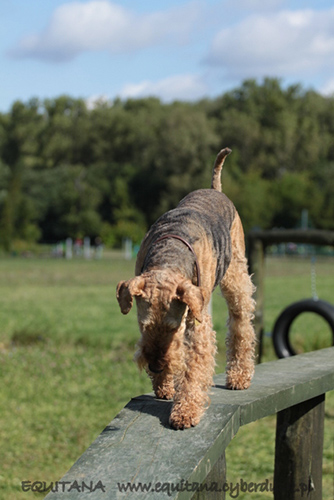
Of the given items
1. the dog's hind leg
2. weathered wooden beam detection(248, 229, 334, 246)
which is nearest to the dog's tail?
the dog's hind leg

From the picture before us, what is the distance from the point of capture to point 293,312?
261 inches

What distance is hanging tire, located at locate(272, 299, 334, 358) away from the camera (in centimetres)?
646

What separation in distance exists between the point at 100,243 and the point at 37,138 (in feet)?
41.1

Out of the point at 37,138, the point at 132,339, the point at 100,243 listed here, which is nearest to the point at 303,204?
the point at 100,243

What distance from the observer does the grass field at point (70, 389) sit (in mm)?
4969

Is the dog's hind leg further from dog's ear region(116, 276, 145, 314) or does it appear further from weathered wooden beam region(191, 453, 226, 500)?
dog's ear region(116, 276, 145, 314)

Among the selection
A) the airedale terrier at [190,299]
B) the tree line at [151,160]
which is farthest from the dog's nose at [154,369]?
the tree line at [151,160]

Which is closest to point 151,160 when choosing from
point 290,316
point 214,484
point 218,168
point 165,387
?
point 290,316

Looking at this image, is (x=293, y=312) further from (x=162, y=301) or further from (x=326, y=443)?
(x=162, y=301)

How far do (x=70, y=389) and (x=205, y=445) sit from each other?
4.56 meters

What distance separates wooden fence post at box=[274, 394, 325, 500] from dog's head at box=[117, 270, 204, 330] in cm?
140

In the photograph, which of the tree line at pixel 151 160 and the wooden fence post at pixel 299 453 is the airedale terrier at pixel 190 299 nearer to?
the wooden fence post at pixel 299 453

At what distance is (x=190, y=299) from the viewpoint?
2.47 meters

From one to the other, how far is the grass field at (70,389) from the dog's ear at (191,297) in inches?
16.0
